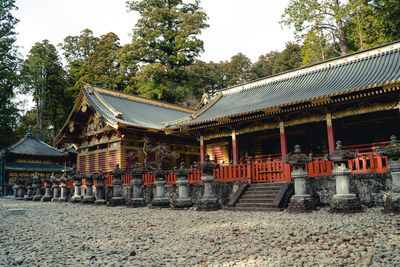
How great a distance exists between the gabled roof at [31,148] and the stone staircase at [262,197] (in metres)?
25.2

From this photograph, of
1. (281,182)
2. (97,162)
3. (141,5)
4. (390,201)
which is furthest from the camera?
(141,5)

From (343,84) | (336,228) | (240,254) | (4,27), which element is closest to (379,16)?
(343,84)

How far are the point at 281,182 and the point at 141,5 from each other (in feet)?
102

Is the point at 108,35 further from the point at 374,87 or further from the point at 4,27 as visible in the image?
the point at 374,87

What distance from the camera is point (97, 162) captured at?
67.5 ft

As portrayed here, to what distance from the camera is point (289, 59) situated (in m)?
44.4

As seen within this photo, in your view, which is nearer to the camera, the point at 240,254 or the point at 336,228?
the point at 240,254

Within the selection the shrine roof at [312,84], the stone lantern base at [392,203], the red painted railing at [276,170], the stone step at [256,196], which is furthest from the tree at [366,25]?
the stone lantern base at [392,203]

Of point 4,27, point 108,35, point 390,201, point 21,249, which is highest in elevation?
point 108,35

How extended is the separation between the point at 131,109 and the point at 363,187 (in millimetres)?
16815

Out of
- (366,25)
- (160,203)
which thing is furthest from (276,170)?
(366,25)

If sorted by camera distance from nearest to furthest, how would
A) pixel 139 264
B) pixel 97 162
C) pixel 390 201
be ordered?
pixel 139 264
pixel 390 201
pixel 97 162

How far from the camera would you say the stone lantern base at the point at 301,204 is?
860 cm

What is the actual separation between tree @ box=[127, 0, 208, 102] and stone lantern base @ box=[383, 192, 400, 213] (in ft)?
87.2
